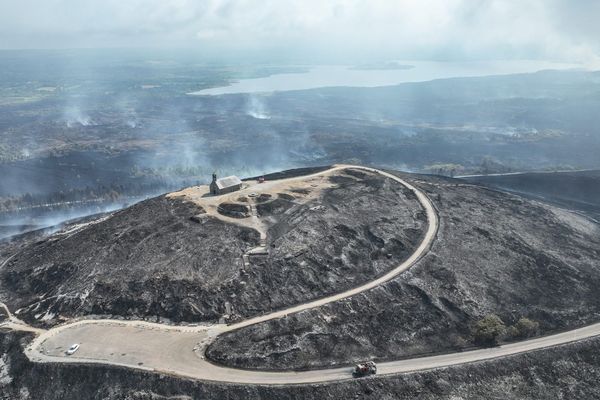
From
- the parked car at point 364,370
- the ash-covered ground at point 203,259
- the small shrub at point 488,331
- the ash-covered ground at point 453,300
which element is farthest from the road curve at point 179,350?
the ash-covered ground at point 203,259

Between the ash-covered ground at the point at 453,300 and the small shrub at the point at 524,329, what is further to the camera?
the small shrub at the point at 524,329

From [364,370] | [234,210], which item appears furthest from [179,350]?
[234,210]

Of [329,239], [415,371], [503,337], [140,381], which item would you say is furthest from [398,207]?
[140,381]

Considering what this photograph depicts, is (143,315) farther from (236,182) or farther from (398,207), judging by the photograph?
(398,207)

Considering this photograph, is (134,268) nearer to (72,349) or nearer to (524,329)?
(72,349)

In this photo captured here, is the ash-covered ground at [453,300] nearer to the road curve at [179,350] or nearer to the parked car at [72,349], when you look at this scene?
the road curve at [179,350]
